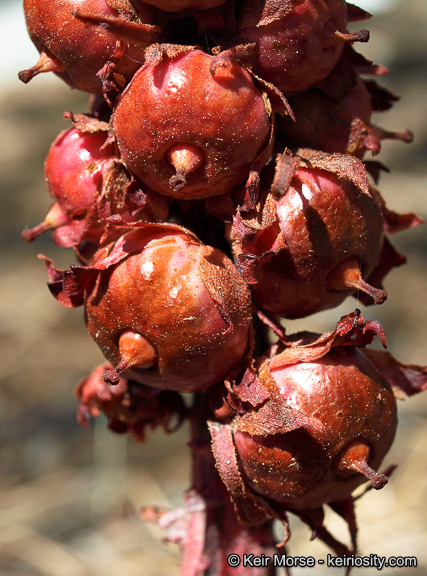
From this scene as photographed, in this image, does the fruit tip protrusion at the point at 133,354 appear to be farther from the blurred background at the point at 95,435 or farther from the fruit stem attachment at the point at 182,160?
the blurred background at the point at 95,435

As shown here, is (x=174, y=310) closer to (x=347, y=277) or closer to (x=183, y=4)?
(x=347, y=277)

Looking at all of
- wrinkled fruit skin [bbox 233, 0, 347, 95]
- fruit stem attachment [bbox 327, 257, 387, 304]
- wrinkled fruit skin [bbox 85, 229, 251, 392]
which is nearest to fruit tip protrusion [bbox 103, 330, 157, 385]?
wrinkled fruit skin [bbox 85, 229, 251, 392]

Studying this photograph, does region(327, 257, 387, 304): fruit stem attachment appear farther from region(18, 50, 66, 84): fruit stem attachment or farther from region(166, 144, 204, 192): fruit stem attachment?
region(18, 50, 66, 84): fruit stem attachment

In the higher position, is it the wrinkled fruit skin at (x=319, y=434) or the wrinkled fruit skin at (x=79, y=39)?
the wrinkled fruit skin at (x=79, y=39)

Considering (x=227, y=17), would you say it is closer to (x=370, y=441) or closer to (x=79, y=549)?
(x=370, y=441)

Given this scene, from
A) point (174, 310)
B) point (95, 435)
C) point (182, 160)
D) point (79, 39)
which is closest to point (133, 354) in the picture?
point (174, 310)

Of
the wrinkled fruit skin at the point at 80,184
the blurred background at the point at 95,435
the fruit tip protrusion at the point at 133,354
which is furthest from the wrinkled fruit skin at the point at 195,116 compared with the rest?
the blurred background at the point at 95,435
